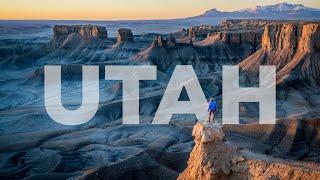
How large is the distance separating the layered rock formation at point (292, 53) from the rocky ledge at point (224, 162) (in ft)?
126

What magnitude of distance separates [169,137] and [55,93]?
3249cm

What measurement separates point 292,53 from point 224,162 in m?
45.7

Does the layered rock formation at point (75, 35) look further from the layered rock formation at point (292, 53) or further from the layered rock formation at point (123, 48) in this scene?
the layered rock formation at point (292, 53)

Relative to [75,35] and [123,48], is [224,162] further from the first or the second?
[75,35]

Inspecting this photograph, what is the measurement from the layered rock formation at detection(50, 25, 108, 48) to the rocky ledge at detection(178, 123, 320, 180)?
291ft

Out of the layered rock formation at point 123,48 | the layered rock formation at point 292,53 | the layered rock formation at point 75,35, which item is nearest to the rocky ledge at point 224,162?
the layered rock formation at point 292,53

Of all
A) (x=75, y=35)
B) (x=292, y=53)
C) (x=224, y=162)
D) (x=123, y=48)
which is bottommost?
(x=224, y=162)

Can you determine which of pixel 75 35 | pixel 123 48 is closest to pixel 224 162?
A: pixel 123 48

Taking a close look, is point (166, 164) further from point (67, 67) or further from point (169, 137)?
point (67, 67)

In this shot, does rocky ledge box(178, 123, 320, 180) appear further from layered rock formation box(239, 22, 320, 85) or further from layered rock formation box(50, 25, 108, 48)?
layered rock formation box(50, 25, 108, 48)

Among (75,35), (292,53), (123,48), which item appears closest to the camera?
(292,53)

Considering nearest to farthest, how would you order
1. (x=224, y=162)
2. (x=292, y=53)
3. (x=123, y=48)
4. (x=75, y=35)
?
(x=224, y=162), (x=292, y=53), (x=123, y=48), (x=75, y=35)

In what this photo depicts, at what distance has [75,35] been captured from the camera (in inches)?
4215

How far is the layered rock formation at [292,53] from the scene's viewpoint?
56.3 m
